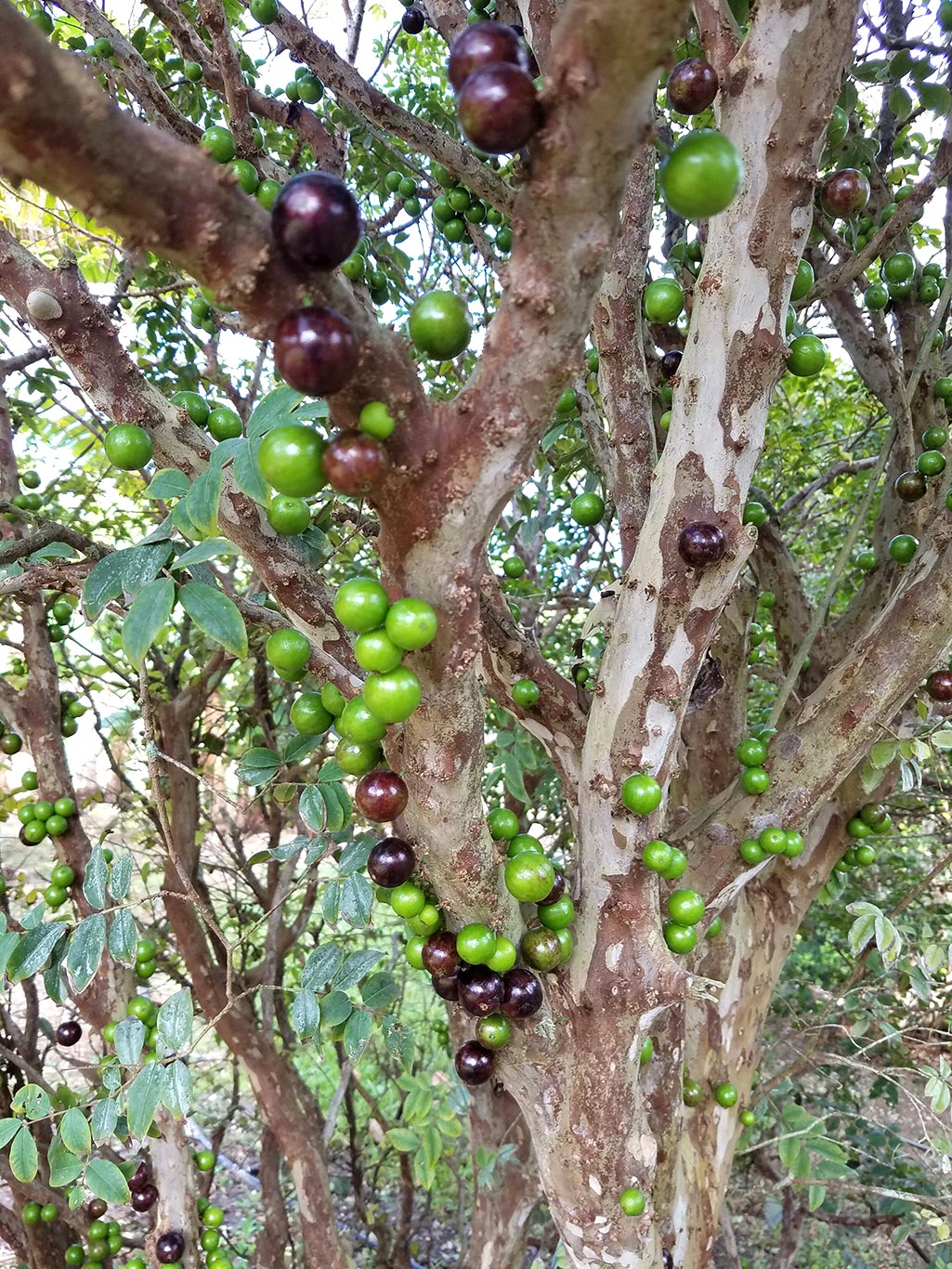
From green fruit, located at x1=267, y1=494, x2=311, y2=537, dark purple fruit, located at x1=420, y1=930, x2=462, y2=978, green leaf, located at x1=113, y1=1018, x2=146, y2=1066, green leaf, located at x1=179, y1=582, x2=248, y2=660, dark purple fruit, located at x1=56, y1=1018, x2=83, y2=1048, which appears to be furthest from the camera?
dark purple fruit, located at x1=56, y1=1018, x2=83, y2=1048

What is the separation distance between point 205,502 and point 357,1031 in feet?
4.40

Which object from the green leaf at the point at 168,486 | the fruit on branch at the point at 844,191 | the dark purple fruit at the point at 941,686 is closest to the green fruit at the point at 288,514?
the green leaf at the point at 168,486

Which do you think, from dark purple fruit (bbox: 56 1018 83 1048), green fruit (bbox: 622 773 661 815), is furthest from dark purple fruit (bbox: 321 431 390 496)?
dark purple fruit (bbox: 56 1018 83 1048)

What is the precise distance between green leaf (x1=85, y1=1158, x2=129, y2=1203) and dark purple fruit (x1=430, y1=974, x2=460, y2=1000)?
113 centimetres

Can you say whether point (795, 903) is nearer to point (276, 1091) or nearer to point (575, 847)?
point (575, 847)

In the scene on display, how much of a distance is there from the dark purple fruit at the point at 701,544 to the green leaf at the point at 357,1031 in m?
1.34

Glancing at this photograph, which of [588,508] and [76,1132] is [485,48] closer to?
[588,508]

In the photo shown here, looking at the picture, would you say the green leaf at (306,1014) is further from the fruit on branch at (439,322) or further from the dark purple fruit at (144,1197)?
the fruit on branch at (439,322)

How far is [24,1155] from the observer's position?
2143 millimetres

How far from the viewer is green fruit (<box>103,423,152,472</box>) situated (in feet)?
5.35

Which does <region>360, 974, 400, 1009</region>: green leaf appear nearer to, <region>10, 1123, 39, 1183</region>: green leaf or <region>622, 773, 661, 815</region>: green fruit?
<region>622, 773, 661, 815</region>: green fruit

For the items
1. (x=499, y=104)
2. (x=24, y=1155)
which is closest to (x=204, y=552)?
(x=499, y=104)

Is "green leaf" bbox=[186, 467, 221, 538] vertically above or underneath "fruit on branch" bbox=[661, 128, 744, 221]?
underneath

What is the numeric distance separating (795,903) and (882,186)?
246cm
